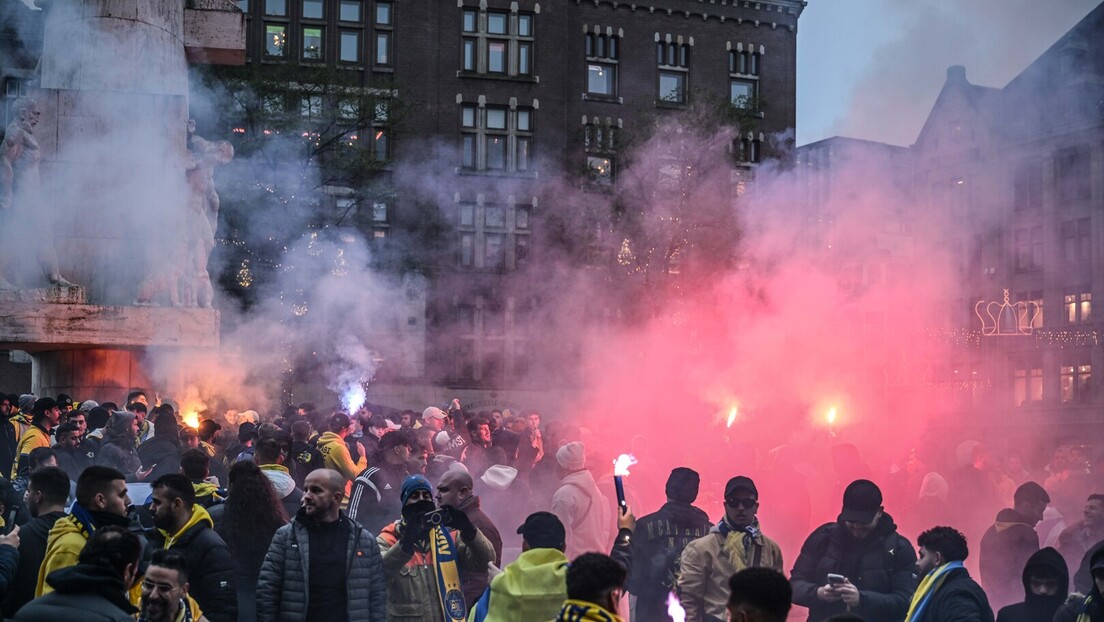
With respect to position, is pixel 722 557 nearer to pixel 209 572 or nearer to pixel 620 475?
pixel 620 475

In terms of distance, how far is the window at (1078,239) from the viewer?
33.7 metres

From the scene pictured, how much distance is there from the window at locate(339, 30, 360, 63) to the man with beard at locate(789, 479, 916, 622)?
104ft

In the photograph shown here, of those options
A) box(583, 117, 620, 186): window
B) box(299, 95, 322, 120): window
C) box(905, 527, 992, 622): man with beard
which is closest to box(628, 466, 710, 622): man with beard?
box(905, 527, 992, 622): man with beard

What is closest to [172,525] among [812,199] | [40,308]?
[40,308]

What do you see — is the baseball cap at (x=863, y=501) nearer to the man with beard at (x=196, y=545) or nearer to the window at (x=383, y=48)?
the man with beard at (x=196, y=545)

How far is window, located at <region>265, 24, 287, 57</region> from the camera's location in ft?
116

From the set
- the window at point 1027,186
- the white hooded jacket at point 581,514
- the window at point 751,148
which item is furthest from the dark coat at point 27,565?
the window at point 751,148

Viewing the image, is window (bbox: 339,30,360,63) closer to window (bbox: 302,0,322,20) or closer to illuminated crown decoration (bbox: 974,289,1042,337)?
window (bbox: 302,0,322,20)

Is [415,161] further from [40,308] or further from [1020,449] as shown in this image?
[40,308]

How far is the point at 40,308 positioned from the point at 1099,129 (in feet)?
75.9

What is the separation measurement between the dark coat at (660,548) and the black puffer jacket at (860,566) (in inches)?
31.4

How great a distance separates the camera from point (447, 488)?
256 inches

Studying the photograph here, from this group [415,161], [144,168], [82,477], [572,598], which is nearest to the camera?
[572,598]

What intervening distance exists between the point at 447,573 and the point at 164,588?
1720mm
